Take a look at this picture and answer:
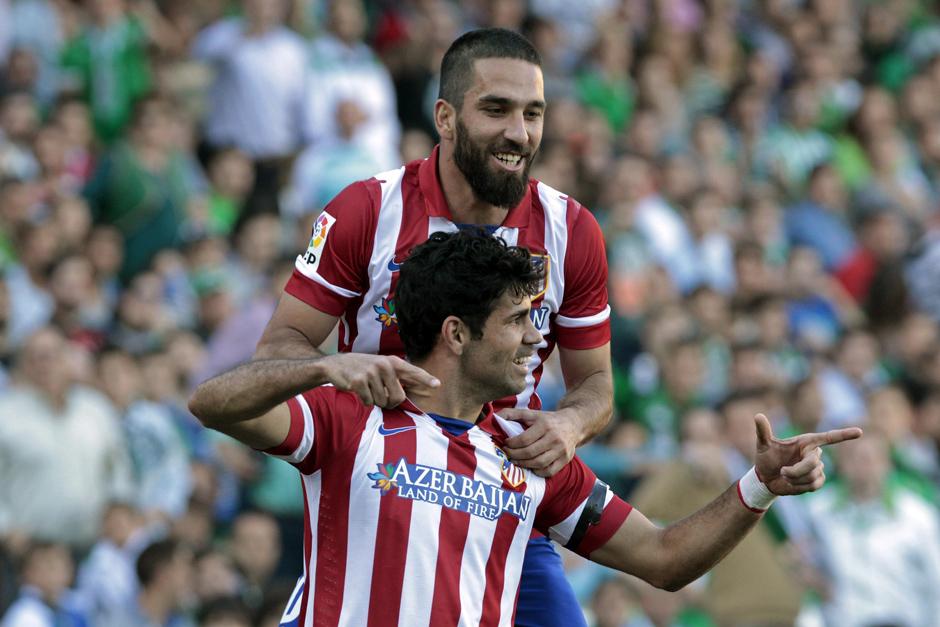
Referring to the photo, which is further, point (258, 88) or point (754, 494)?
point (258, 88)

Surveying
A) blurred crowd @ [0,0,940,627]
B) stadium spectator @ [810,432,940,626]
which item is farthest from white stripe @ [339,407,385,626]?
stadium spectator @ [810,432,940,626]

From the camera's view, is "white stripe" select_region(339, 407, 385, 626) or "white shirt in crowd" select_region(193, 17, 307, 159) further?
"white shirt in crowd" select_region(193, 17, 307, 159)

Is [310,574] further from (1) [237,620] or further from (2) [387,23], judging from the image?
(2) [387,23]

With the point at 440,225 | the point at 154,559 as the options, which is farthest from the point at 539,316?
the point at 154,559

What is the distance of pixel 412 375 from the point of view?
15.6 ft

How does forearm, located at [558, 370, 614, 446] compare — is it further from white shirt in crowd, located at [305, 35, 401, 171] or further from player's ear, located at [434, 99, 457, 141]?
white shirt in crowd, located at [305, 35, 401, 171]

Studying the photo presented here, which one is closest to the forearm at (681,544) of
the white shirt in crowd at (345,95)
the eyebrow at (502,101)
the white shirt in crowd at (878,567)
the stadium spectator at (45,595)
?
the eyebrow at (502,101)

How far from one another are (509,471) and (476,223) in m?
0.85

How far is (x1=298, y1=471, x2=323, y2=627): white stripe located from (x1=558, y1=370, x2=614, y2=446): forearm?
86cm

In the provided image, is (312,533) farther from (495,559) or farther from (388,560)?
(495,559)

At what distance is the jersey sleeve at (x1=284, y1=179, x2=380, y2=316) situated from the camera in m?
5.50

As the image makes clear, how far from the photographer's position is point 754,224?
13742mm

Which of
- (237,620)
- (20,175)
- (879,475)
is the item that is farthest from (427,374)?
(20,175)

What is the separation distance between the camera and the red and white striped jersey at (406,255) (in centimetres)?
552
